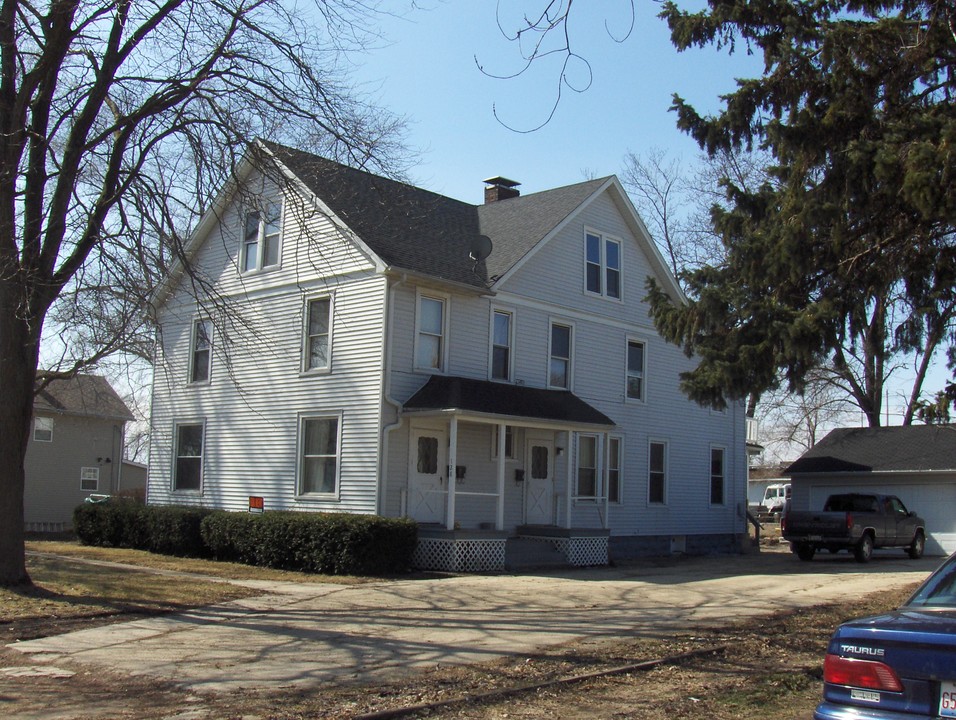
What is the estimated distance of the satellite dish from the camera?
23.9 metres

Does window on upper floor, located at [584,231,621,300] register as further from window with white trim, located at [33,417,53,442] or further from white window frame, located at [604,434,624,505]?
window with white trim, located at [33,417,53,442]

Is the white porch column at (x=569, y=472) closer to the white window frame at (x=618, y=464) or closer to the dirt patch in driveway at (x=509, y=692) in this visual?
the white window frame at (x=618, y=464)

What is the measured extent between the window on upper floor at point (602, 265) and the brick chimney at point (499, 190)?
4652 millimetres

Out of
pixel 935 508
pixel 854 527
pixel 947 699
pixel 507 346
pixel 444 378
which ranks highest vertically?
pixel 507 346

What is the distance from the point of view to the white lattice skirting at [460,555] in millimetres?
19547

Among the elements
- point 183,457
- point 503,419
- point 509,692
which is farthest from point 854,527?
point 509,692

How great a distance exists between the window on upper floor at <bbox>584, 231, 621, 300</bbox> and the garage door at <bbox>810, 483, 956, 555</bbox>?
1260 cm

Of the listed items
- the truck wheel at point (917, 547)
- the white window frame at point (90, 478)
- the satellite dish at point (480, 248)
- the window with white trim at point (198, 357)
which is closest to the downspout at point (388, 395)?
the satellite dish at point (480, 248)

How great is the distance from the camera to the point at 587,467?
1000 inches

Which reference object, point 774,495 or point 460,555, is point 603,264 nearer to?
point 460,555


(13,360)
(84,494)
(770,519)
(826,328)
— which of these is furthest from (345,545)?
(770,519)

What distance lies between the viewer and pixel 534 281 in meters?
24.1

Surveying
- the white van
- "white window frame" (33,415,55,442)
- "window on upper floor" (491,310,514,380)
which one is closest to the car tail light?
"window on upper floor" (491,310,514,380)

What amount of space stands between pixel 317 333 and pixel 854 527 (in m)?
14.4
